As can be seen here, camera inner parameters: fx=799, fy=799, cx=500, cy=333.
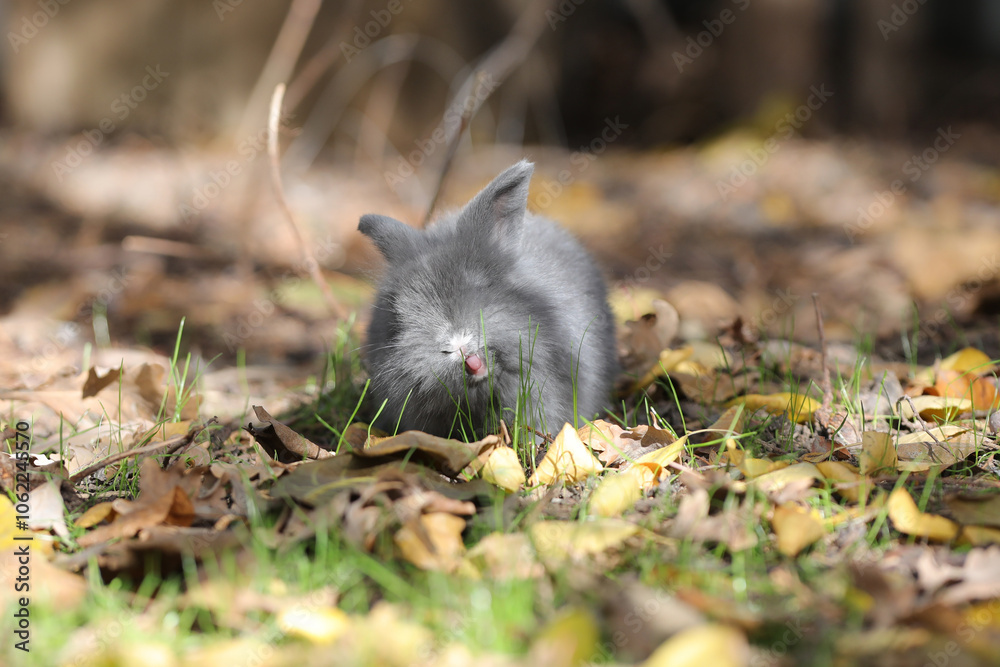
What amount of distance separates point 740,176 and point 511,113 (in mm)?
3481

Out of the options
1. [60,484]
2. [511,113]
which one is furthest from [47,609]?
[511,113]

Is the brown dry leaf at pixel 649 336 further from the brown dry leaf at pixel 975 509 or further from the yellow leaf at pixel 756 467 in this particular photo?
the brown dry leaf at pixel 975 509

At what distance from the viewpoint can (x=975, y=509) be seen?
2273 mm

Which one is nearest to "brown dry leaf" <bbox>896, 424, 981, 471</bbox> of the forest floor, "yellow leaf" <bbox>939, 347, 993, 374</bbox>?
the forest floor

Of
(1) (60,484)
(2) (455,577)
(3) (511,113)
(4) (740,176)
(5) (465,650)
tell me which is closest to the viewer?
(5) (465,650)

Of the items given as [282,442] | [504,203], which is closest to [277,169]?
[504,203]

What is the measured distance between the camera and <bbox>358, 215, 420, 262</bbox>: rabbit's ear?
3.29m

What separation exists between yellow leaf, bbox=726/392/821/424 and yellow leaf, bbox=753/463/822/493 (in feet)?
1.83

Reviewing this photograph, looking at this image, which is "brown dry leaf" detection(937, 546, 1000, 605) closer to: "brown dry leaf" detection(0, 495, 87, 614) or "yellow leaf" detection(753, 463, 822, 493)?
"yellow leaf" detection(753, 463, 822, 493)

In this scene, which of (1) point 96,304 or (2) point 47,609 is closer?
(2) point 47,609

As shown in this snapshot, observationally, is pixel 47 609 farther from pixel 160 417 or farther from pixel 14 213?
pixel 14 213

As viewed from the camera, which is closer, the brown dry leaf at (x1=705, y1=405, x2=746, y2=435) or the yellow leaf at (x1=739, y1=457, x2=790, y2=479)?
the yellow leaf at (x1=739, y1=457, x2=790, y2=479)

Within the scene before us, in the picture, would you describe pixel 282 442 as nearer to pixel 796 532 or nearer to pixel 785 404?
pixel 796 532

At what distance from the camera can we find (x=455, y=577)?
6.70 feet
